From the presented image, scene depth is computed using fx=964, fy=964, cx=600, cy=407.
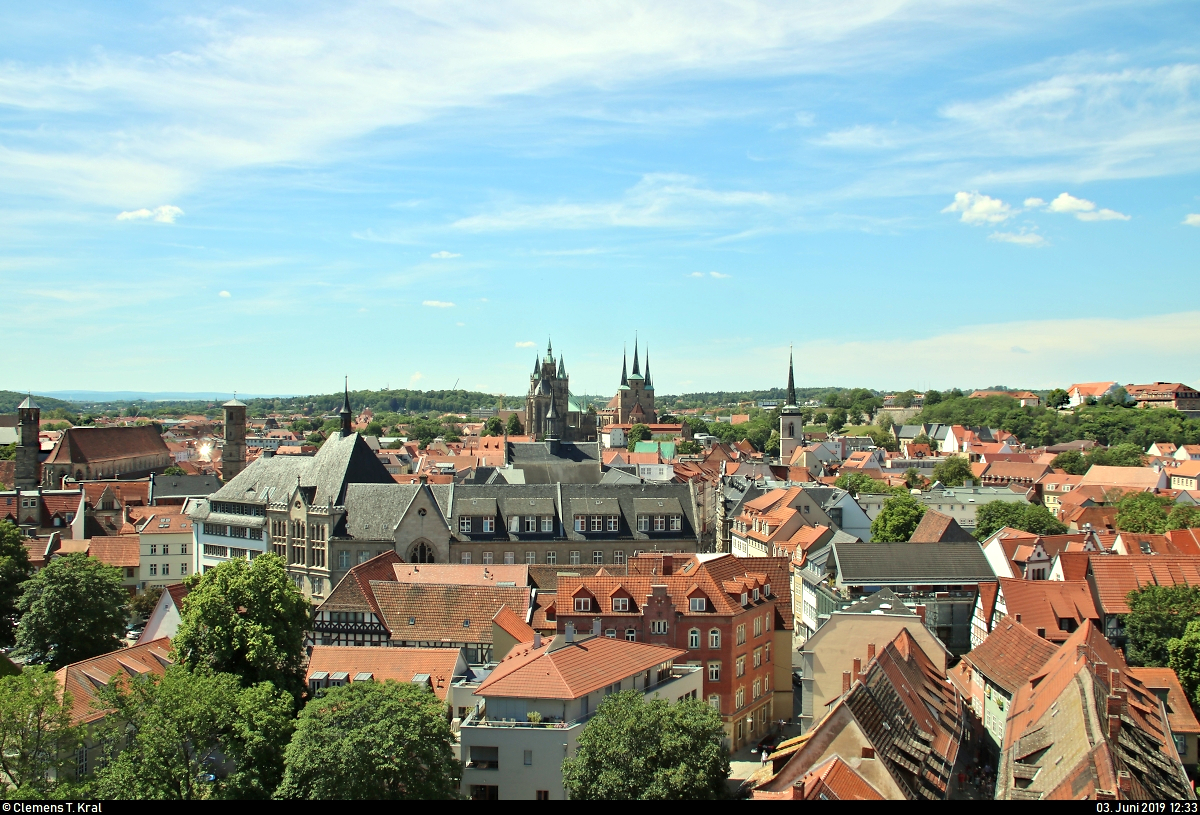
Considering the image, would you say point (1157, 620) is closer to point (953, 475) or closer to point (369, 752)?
point (369, 752)

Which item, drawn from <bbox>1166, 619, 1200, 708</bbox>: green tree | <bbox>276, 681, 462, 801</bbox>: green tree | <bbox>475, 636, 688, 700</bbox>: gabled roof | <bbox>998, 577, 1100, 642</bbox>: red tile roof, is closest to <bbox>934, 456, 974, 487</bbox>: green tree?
<bbox>998, 577, 1100, 642</bbox>: red tile roof

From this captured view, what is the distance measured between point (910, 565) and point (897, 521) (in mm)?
25259

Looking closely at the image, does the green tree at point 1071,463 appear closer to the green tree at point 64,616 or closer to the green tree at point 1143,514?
the green tree at point 1143,514

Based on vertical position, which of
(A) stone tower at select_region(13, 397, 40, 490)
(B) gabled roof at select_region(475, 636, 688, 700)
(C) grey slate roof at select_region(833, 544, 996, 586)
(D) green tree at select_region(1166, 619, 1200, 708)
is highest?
(A) stone tower at select_region(13, 397, 40, 490)

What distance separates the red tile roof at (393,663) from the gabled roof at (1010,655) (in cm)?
2501

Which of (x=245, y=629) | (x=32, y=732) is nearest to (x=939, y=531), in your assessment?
(x=245, y=629)

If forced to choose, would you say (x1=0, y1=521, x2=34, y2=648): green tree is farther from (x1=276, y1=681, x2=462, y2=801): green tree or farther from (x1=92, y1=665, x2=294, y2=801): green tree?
(x1=276, y1=681, x2=462, y2=801): green tree

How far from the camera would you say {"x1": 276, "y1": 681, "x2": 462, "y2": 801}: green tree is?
102 feet

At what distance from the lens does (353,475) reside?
66250 millimetres

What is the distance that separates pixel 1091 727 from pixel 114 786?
31.6 m

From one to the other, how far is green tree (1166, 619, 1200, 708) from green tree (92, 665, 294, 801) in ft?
134

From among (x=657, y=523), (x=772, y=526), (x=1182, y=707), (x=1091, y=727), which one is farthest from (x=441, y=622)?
(x=772, y=526)

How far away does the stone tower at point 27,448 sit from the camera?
366 ft

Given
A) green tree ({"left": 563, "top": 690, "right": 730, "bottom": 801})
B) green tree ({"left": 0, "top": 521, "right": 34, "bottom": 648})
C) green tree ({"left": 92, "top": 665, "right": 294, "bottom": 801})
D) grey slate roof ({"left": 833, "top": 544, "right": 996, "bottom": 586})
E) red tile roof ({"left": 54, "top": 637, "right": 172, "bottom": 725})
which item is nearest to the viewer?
green tree ({"left": 563, "top": 690, "right": 730, "bottom": 801})
